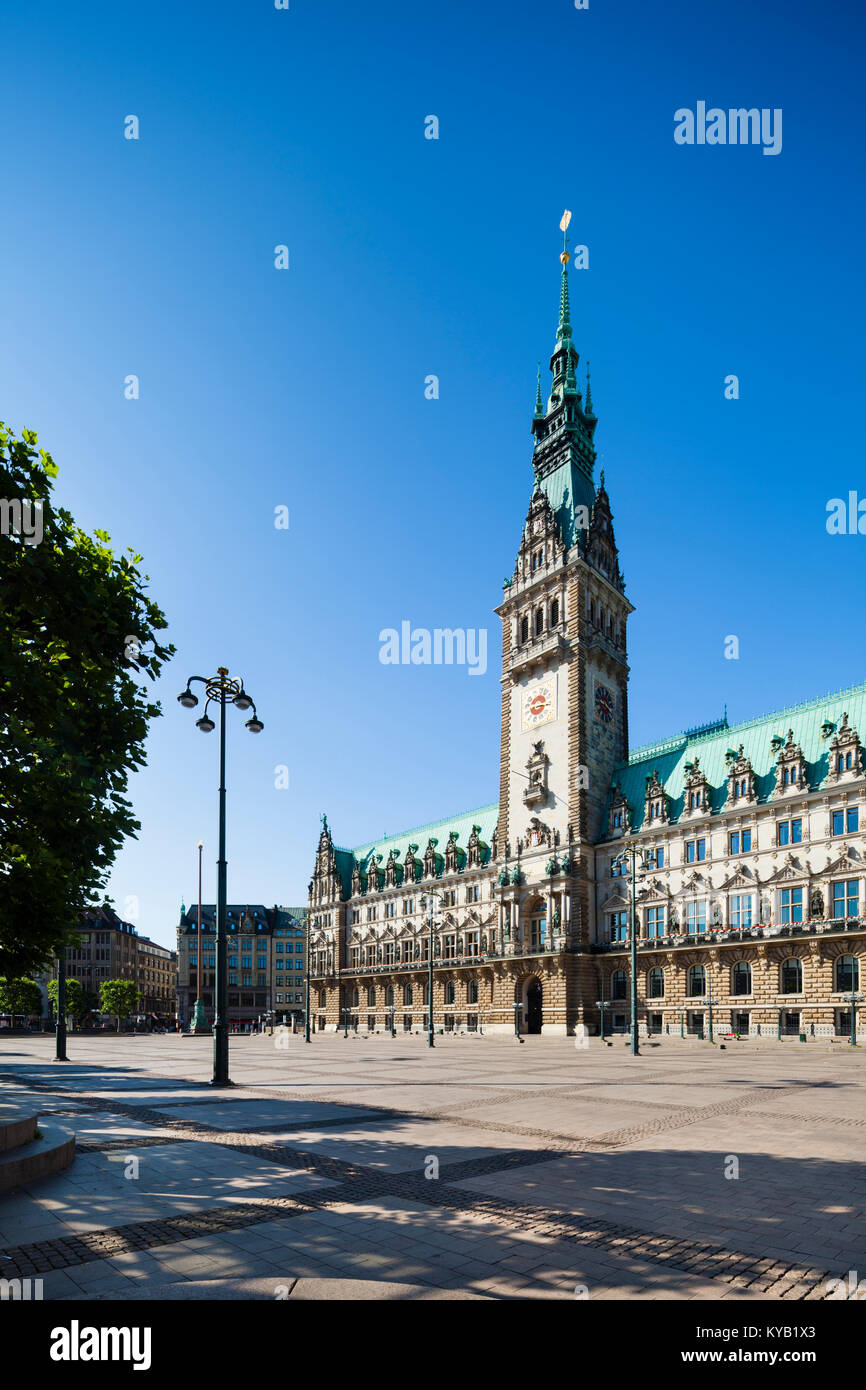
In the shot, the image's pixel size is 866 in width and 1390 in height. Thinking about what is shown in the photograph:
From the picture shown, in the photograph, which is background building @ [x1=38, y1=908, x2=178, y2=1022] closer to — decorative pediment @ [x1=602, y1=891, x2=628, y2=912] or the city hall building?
the city hall building

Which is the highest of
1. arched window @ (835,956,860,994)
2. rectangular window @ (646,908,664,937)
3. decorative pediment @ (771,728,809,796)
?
decorative pediment @ (771,728,809,796)

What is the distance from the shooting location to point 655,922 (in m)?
62.5

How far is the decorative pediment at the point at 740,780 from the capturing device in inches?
2297

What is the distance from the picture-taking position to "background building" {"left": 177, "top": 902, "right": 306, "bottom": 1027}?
13075cm

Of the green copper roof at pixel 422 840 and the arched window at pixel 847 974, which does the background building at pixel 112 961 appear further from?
the arched window at pixel 847 974

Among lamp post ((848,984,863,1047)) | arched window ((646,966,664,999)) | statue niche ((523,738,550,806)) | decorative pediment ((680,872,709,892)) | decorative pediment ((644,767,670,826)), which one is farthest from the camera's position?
statue niche ((523,738,550,806))

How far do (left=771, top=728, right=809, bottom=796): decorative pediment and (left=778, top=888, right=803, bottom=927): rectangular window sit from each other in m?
6.52

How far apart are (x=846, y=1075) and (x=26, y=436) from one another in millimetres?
30522

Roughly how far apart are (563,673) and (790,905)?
1056 inches

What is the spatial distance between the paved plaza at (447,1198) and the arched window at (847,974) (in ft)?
107

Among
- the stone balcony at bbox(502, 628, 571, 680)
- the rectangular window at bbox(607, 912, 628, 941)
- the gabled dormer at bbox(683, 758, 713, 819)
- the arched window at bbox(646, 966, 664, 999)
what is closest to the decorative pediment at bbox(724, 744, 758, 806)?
the gabled dormer at bbox(683, 758, 713, 819)

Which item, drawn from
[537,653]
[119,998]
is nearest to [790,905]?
[537,653]

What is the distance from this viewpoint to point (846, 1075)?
2789 cm

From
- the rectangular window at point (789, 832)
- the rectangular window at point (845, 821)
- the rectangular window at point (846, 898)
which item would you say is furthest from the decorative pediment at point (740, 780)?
the rectangular window at point (846, 898)
